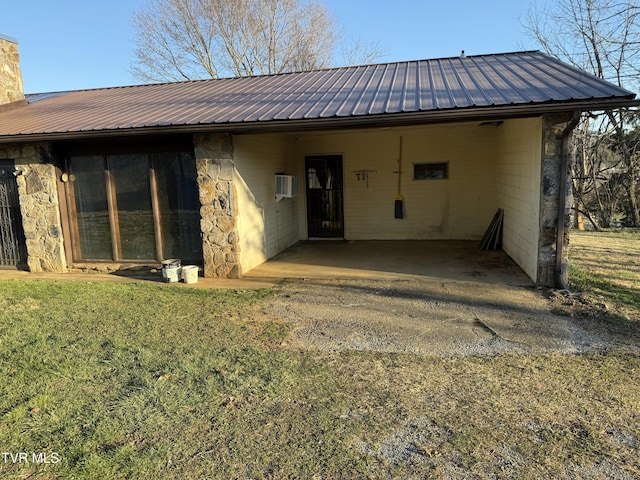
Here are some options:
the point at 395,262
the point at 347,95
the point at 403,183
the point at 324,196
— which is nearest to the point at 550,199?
the point at 395,262

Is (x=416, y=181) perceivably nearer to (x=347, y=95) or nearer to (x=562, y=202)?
(x=347, y=95)

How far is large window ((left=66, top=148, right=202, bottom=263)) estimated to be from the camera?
7098mm

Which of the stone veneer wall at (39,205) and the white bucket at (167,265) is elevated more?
the stone veneer wall at (39,205)

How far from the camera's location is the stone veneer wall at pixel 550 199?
552 cm

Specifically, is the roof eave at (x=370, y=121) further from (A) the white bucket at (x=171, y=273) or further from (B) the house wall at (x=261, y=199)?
(A) the white bucket at (x=171, y=273)

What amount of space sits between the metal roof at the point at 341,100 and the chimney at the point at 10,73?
14.9 inches

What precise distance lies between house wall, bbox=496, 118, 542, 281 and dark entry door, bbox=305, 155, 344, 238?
11.6 ft

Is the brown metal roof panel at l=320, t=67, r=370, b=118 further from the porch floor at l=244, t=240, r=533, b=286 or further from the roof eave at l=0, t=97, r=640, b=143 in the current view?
the porch floor at l=244, t=240, r=533, b=286

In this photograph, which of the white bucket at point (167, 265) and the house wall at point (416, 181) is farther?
the house wall at point (416, 181)

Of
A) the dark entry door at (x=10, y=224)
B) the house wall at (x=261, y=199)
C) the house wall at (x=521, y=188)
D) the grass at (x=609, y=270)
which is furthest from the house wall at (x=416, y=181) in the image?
the dark entry door at (x=10, y=224)

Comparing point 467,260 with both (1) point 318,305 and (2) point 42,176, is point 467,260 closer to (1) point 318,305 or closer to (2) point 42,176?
(1) point 318,305

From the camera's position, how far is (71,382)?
3.42 metres

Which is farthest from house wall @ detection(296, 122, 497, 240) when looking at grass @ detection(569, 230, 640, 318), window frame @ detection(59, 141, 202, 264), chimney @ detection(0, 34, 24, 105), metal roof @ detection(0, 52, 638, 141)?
chimney @ detection(0, 34, 24, 105)

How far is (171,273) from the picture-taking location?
663cm
